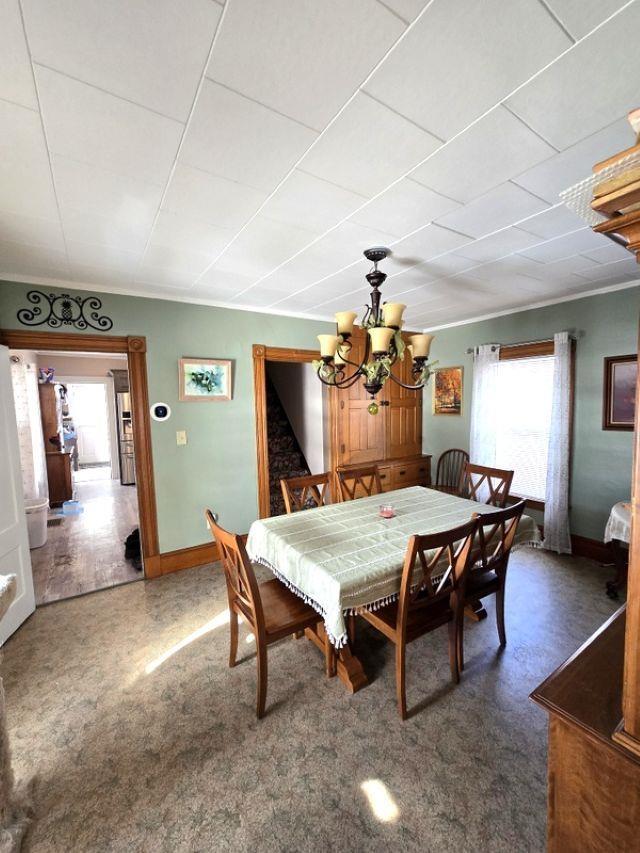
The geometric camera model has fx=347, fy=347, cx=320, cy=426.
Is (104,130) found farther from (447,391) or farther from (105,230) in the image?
(447,391)

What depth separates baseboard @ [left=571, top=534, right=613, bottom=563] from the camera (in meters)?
3.22

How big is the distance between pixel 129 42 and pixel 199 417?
2.67 metres

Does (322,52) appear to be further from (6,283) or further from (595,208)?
(6,283)

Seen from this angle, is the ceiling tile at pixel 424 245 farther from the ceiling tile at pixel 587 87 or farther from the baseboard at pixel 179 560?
the baseboard at pixel 179 560

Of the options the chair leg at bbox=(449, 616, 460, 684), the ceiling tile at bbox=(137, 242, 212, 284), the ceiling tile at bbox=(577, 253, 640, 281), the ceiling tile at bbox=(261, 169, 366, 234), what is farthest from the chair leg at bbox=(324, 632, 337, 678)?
the ceiling tile at bbox=(577, 253, 640, 281)

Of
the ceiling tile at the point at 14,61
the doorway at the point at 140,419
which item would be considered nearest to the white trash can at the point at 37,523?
the doorway at the point at 140,419

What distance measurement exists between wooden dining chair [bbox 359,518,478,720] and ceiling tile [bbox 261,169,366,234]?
5.31ft

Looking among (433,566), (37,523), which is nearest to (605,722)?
(433,566)

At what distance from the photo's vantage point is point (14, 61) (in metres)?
0.97

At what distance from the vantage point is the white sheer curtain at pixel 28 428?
4379 millimetres

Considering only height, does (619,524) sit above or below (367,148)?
below

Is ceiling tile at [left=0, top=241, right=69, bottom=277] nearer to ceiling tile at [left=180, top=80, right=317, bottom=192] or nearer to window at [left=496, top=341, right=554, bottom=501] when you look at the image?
ceiling tile at [left=180, top=80, right=317, bottom=192]

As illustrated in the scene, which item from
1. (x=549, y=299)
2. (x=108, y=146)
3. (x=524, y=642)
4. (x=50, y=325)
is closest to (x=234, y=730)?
(x=524, y=642)

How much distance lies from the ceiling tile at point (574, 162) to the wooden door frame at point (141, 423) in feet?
9.51
